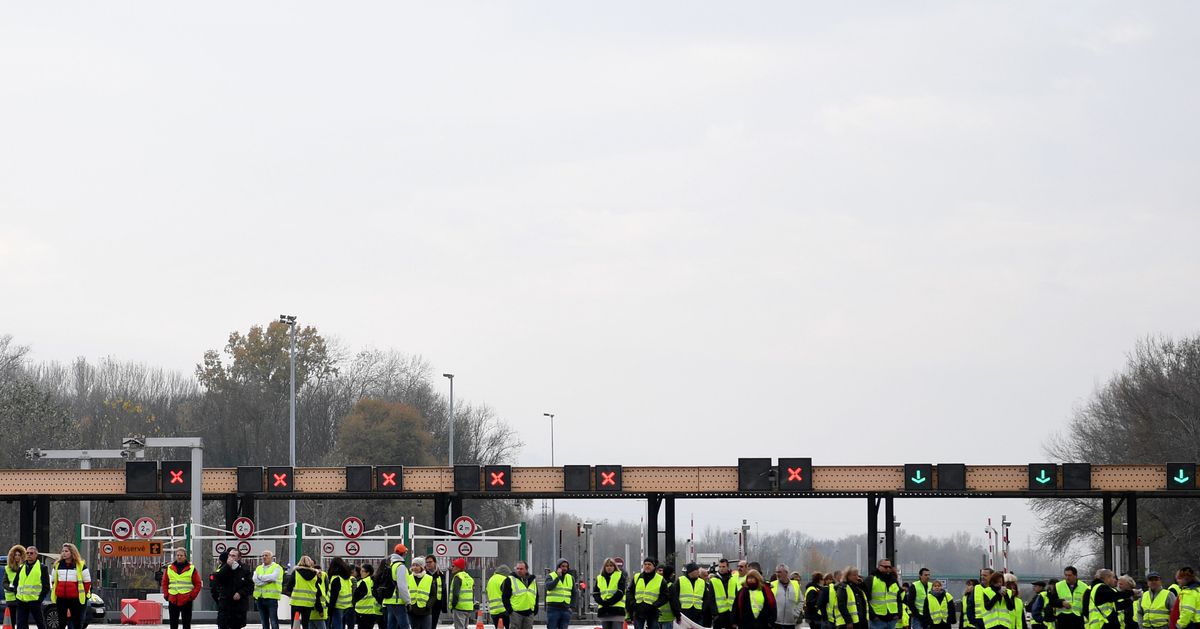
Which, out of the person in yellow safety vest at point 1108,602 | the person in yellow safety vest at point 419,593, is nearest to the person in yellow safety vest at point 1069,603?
the person in yellow safety vest at point 1108,602

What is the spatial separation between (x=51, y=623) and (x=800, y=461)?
19.1 m

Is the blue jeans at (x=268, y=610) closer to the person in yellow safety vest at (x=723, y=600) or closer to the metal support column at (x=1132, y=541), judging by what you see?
the person in yellow safety vest at (x=723, y=600)

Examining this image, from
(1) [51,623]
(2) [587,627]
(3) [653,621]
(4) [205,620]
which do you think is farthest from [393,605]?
(4) [205,620]

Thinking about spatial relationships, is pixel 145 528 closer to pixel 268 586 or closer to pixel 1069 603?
pixel 268 586

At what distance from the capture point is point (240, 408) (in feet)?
309

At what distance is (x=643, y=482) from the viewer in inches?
1753

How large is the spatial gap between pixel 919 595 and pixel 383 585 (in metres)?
8.64

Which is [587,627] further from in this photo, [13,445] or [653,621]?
[13,445]

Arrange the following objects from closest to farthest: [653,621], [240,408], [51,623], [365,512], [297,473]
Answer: [653,621]
[51,623]
[297,473]
[365,512]
[240,408]

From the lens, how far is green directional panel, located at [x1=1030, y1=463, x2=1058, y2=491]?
141ft

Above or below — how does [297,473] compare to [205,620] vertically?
above

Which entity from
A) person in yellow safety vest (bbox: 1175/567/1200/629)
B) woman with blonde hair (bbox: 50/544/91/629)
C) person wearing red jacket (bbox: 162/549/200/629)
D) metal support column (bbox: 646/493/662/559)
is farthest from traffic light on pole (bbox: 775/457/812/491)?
woman with blonde hair (bbox: 50/544/91/629)

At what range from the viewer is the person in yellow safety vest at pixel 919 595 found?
2684cm

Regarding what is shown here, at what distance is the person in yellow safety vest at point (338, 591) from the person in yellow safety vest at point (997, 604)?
933 centimetres
